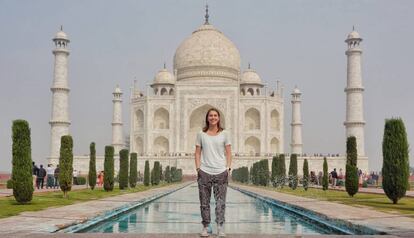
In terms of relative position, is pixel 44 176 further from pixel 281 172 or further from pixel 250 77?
pixel 250 77

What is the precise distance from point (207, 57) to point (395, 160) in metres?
34.2

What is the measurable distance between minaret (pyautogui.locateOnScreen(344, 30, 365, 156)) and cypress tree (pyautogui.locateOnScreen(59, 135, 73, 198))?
26795mm

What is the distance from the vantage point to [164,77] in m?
44.1

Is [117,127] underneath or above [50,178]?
above

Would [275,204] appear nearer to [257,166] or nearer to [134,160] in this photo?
[134,160]

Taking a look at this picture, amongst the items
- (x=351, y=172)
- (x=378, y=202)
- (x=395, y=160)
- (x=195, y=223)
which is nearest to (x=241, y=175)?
(x=351, y=172)

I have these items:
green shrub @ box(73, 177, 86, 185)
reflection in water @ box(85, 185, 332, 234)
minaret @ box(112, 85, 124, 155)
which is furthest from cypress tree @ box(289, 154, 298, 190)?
minaret @ box(112, 85, 124, 155)

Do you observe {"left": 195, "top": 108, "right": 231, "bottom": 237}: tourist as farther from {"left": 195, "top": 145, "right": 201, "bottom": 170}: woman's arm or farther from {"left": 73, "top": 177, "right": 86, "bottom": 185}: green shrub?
{"left": 73, "top": 177, "right": 86, "bottom": 185}: green shrub

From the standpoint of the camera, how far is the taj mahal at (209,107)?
36.4m

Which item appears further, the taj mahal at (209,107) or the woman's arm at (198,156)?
the taj mahal at (209,107)

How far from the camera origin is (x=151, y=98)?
41219mm

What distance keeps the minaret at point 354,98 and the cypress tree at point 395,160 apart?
25718 mm

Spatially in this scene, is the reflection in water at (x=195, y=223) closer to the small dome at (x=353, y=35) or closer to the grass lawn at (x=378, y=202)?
the grass lawn at (x=378, y=202)

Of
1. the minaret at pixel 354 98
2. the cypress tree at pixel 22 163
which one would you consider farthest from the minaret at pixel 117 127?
the cypress tree at pixel 22 163
